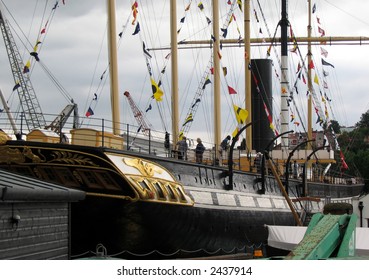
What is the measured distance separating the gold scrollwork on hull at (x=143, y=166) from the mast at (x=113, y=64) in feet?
12.1

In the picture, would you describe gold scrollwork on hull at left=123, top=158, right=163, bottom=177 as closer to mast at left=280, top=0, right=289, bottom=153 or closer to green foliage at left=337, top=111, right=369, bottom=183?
mast at left=280, top=0, right=289, bottom=153

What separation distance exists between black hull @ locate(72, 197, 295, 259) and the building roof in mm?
6824

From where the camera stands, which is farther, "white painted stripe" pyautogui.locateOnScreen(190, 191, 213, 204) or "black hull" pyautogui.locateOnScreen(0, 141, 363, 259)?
"white painted stripe" pyautogui.locateOnScreen(190, 191, 213, 204)

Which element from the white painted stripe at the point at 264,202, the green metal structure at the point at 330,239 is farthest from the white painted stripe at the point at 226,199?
the green metal structure at the point at 330,239

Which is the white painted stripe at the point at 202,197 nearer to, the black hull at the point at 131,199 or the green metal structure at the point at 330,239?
the black hull at the point at 131,199

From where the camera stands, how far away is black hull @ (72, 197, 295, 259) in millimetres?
24062

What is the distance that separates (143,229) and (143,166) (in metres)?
1.89

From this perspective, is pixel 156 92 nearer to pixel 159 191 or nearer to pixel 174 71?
pixel 174 71

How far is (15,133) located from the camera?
83.2 feet

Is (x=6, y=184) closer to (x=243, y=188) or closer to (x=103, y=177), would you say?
(x=103, y=177)

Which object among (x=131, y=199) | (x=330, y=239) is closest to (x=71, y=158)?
(x=131, y=199)

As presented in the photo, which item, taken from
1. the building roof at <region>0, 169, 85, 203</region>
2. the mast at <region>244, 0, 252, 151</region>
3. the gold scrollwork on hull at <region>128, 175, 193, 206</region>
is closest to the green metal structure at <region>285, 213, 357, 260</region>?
the building roof at <region>0, 169, 85, 203</region>

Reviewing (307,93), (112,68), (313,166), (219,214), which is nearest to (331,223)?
(219,214)

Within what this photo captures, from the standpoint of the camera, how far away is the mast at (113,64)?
28.5 meters
